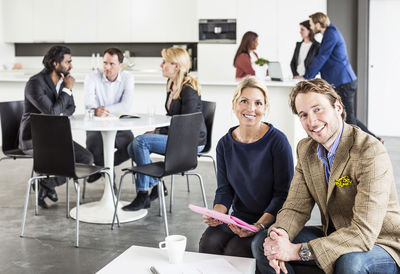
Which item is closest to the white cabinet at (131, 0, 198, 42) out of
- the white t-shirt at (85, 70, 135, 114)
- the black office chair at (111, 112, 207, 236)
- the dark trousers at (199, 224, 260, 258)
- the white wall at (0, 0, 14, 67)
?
the white wall at (0, 0, 14, 67)

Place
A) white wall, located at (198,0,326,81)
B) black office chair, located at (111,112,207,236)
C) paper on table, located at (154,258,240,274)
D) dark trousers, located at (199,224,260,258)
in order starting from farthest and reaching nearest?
white wall, located at (198,0,326,81) → black office chair, located at (111,112,207,236) → dark trousers, located at (199,224,260,258) → paper on table, located at (154,258,240,274)

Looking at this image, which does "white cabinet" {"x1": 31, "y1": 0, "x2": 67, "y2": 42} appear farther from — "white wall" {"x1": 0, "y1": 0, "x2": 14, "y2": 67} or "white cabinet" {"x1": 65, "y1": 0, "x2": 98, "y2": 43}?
"white wall" {"x1": 0, "y1": 0, "x2": 14, "y2": 67}

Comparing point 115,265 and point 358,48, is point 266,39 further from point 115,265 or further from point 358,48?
point 115,265

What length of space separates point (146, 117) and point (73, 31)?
504 centimetres

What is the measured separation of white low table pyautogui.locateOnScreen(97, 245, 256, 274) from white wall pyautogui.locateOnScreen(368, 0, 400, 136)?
7073 millimetres

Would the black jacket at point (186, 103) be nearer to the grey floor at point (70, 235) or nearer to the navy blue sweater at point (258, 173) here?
the grey floor at point (70, 235)

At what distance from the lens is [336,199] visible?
2.20 meters

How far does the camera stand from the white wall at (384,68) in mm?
8445

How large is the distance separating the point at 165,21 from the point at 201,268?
7125 mm

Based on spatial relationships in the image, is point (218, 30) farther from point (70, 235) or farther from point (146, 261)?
point (146, 261)

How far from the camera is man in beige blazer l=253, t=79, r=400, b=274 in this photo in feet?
6.72

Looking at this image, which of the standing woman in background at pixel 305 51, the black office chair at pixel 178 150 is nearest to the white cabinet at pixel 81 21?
the standing woman in background at pixel 305 51

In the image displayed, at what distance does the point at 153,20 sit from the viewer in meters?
8.83

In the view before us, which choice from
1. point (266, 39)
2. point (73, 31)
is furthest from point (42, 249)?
point (73, 31)
